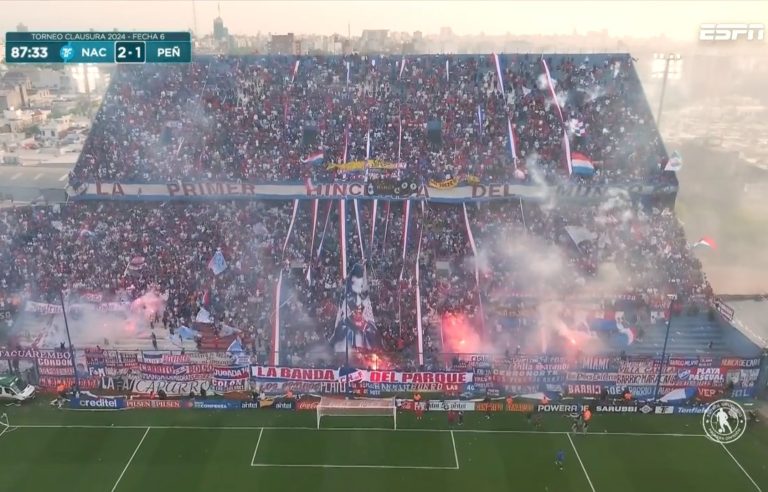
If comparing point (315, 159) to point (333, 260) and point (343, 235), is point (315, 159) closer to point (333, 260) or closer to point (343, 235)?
point (343, 235)

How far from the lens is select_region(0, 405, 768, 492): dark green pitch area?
19.3 metres

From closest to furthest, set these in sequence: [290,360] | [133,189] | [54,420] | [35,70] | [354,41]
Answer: [54,420]
[290,360]
[133,189]
[354,41]
[35,70]

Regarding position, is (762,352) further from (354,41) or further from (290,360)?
(354,41)

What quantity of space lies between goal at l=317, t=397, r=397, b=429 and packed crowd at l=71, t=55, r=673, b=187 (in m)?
14.3

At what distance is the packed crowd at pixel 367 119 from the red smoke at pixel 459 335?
8.85 metres

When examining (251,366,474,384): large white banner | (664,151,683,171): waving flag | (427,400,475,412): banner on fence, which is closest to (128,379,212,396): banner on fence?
(251,366,474,384): large white banner

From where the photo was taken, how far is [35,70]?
92875mm

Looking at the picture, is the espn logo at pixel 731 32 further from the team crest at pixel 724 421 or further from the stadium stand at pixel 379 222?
the team crest at pixel 724 421

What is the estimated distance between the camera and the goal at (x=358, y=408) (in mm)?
22344

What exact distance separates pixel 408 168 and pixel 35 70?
282 feet

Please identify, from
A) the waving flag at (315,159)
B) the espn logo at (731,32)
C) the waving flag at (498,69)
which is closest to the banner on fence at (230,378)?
the waving flag at (315,159)

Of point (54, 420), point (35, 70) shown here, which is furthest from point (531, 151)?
point (35, 70)

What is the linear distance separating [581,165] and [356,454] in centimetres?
2108

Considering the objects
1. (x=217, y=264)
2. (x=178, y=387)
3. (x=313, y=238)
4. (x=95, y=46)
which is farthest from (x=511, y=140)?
(x=178, y=387)
